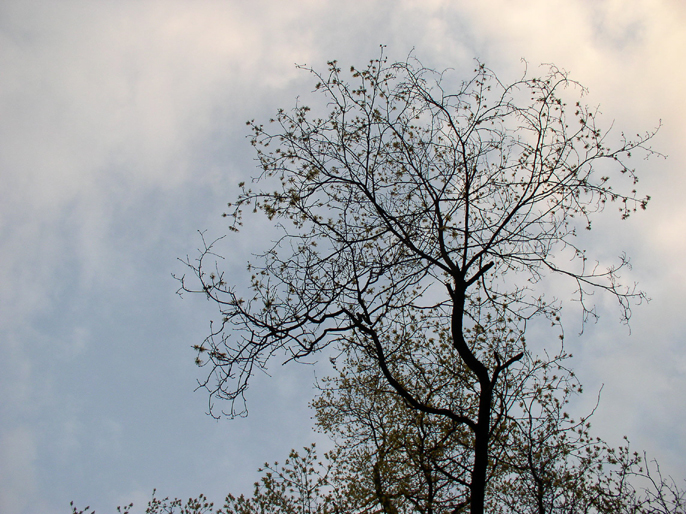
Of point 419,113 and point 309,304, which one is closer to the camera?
point 309,304

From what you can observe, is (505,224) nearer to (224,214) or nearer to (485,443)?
(485,443)

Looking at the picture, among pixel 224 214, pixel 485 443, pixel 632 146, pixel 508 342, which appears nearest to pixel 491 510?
pixel 508 342

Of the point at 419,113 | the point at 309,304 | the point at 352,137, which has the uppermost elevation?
the point at 419,113

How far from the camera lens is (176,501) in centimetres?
2441

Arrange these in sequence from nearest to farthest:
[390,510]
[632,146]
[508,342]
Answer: [632,146]
[390,510]
[508,342]

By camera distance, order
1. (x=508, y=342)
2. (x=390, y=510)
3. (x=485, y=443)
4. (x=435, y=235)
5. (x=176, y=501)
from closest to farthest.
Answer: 1. (x=485, y=443)
2. (x=435, y=235)
3. (x=390, y=510)
4. (x=508, y=342)
5. (x=176, y=501)

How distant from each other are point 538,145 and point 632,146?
1.47 metres

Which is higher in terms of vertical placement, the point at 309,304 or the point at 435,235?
the point at 435,235

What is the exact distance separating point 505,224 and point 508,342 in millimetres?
2924

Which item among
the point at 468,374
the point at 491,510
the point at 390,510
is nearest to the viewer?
the point at 390,510

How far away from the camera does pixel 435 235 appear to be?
7.64 meters

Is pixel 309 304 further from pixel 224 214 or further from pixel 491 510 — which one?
pixel 491 510

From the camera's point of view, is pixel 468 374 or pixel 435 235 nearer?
pixel 435 235

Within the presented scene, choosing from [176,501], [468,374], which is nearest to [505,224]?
[468,374]
